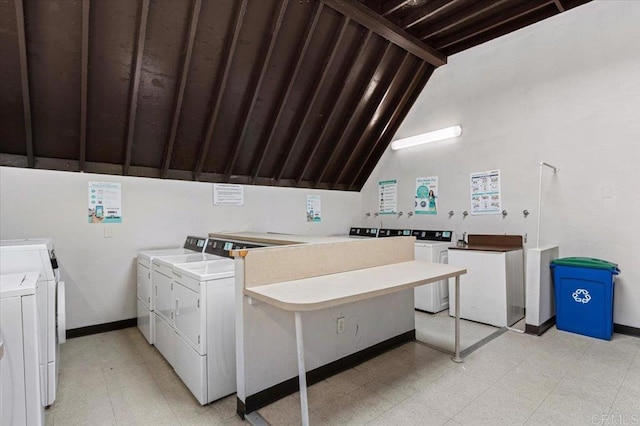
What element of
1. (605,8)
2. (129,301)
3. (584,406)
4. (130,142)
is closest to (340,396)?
(584,406)

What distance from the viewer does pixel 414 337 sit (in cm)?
313

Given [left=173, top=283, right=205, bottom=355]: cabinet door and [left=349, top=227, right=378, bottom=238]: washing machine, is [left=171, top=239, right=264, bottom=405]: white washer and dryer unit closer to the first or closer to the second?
[left=173, top=283, right=205, bottom=355]: cabinet door

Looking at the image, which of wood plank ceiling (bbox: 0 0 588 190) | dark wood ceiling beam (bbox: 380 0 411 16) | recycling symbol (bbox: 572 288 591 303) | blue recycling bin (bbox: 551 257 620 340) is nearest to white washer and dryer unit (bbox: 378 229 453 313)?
blue recycling bin (bbox: 551 257 620 340)

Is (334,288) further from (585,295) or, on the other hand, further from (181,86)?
(585,295)

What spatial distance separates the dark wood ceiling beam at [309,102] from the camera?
355cm

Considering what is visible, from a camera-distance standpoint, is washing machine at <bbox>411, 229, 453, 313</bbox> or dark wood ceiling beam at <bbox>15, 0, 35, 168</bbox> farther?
washing machine at <bbox>411, 229, 453, 313</bbox>

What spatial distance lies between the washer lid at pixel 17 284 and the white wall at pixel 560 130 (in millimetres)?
4391

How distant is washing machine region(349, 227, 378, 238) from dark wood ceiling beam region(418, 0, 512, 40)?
9.63ft

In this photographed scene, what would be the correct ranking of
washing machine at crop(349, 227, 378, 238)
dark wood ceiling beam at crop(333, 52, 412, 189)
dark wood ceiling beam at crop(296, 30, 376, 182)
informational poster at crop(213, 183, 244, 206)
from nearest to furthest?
dark wood ceiling beam at crop(296, 30, 376, 182) < informational poster at crop(213, 183, 244, 206) < dark wood ceiling beam at crop(333, 52, 412, 189) < washing machine at crop(349, 227, 378, 238)

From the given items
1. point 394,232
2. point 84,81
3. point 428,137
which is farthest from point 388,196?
point 84,81

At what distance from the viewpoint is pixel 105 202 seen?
3.52 meters

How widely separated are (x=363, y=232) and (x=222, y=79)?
336cm

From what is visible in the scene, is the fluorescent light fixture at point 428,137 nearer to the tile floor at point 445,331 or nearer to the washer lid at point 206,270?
the tile floor at point 445,331

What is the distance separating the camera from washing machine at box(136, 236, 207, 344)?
9.95 feet
